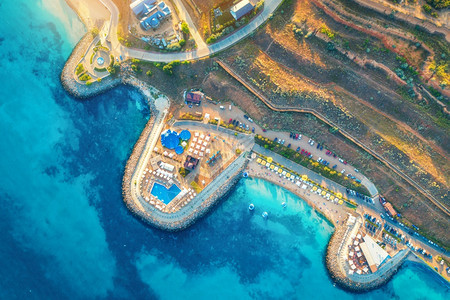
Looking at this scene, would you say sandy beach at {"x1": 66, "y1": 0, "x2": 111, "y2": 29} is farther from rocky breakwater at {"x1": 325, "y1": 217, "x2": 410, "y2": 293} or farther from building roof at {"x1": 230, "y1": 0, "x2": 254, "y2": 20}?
rocky breakwater at {"x1": 325, "y1": 217, "x2": 410, "y2": 293}

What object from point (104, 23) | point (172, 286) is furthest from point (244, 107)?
point (172, 286)

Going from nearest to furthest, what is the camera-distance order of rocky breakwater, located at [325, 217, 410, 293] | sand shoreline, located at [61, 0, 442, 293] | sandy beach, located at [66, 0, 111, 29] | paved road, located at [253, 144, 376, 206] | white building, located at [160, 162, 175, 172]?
1. rocky breakwater, located at [325, 217, 410, 293]
2. sand shoreline, located at [61, 0, 442, 293]
3. white building, located at [160, 162, 175, 172]
4. paved road, located at [253, 144, 376, 206]
5. sandy beach, located at [66, 0, 111, 29]

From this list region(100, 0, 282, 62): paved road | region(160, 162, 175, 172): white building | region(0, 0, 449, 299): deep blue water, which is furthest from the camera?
region(160, 162, 175, 172): white building

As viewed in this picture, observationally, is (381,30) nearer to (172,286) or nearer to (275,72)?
(275,72)

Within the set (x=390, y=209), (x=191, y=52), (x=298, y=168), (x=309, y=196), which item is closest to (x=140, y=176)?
(x=191, y=52)

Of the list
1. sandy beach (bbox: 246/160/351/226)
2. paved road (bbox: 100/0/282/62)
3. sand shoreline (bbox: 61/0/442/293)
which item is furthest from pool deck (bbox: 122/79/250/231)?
paved road (bbox: 100/0/282/62)
